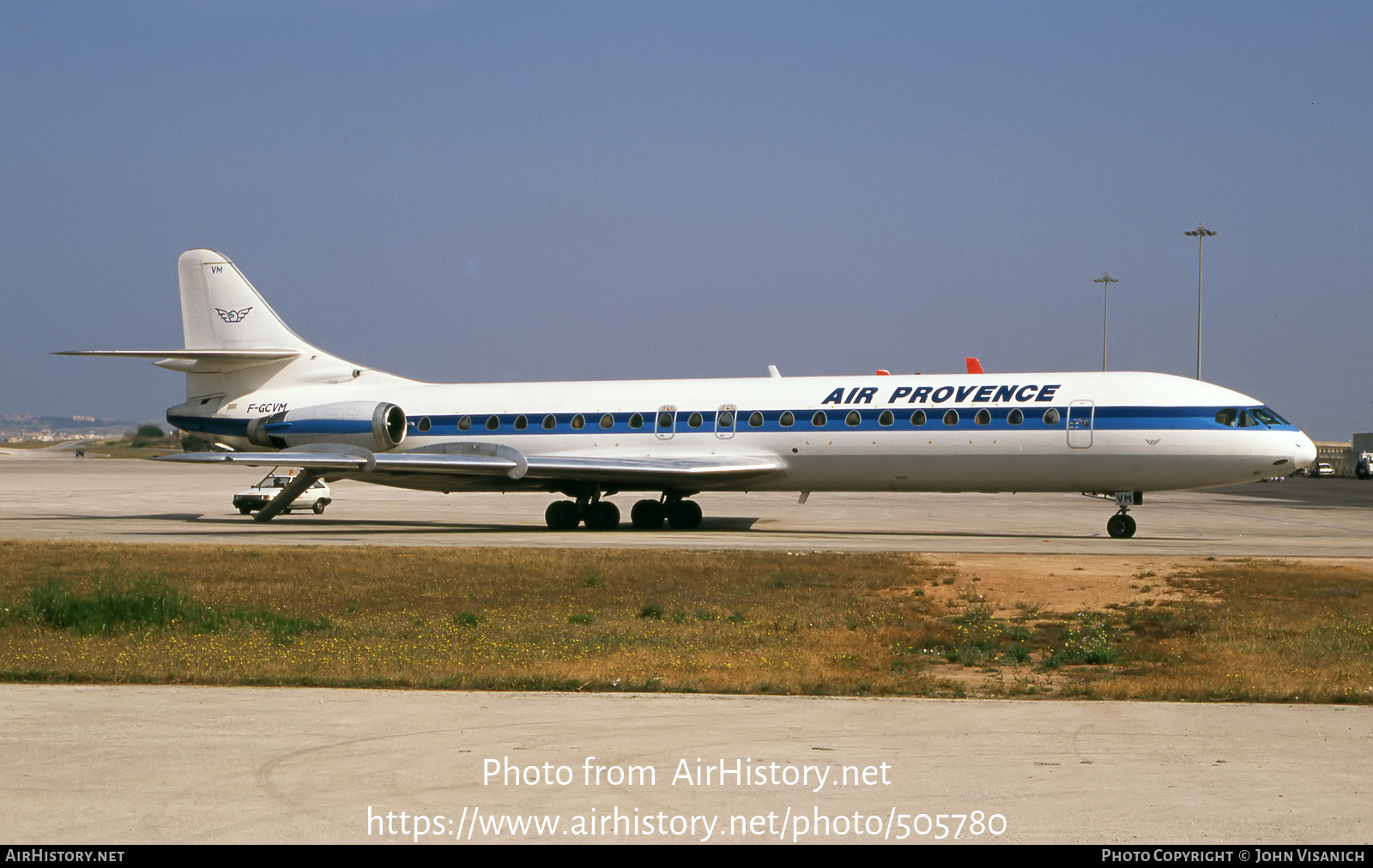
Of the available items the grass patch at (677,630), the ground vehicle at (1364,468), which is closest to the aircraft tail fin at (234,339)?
the grass patch at (677,630)

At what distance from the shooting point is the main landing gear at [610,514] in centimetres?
3123

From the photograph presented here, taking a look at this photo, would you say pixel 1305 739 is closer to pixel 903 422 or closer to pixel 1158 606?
pixel 1158 606

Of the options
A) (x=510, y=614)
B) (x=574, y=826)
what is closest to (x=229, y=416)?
(x=510, y=614)

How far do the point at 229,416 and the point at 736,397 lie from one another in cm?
1387

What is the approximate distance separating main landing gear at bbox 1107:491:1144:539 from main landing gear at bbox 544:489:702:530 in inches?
367

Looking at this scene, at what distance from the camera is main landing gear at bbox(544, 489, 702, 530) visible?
102 feet

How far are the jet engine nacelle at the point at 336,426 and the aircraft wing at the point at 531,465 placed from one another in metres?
1.09

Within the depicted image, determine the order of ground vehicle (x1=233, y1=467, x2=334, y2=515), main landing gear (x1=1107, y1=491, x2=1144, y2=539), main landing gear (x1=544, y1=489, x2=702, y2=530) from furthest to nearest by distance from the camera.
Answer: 1. ground vehicle (x1=233, y1=467, x2=334, y2=515)
2. main landing gear (x1=544, y1=489, x2=702, y2=530)
3. main landing gear (x1=1107, y1=491, x2=1144, y2=539)

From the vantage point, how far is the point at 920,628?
13.6 meters

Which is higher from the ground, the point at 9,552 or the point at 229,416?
the point at 229,416

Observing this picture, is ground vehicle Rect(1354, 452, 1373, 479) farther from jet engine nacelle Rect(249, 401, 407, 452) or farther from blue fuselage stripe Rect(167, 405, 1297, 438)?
jet engine nacelle Rect(249, 401, 407, 452)

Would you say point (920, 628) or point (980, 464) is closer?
point (920, 628)

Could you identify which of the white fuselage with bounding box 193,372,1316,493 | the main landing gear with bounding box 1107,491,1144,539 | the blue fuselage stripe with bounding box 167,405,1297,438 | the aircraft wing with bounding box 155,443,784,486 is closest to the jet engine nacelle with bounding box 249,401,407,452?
the blue fuselage stripe with bounding box 167,405,1297,438

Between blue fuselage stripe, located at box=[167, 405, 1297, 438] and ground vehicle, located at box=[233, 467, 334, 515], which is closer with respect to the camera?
blue fuselage stripe, located at box=[167, 405, 1297, 438]
